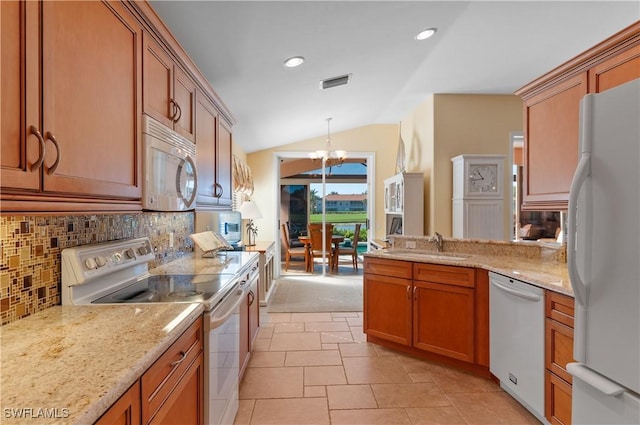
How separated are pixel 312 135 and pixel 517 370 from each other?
472 centimetres

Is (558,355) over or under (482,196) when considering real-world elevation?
under

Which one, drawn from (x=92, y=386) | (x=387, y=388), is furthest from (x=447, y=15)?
(x=92, y=386)

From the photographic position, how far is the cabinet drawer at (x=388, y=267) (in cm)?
286

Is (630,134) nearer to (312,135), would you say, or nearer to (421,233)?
(421,233)

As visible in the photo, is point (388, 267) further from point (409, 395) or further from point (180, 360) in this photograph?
point (180, 360)

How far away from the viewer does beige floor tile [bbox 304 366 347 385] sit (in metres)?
2.46

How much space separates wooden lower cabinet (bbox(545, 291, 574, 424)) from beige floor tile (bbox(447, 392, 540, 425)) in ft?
0.75

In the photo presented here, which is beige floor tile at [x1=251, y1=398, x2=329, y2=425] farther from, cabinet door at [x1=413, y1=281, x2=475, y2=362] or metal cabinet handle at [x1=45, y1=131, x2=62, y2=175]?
metal cabinet handle at [x1=45, y1=131, x2=62, y2=175]

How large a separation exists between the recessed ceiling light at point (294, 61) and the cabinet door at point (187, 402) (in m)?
2.31

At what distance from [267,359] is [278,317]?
110 centimetres

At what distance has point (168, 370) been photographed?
1.12 m

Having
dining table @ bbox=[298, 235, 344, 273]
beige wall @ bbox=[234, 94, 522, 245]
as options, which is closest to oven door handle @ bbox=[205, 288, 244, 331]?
beige wall @ bbox=[234, 94, 522, 245]

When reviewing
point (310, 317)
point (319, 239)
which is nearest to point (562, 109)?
point (310, 317)

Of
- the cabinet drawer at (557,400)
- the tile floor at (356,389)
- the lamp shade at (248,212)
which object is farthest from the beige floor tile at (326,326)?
the cabinet drawer at (557,400)
